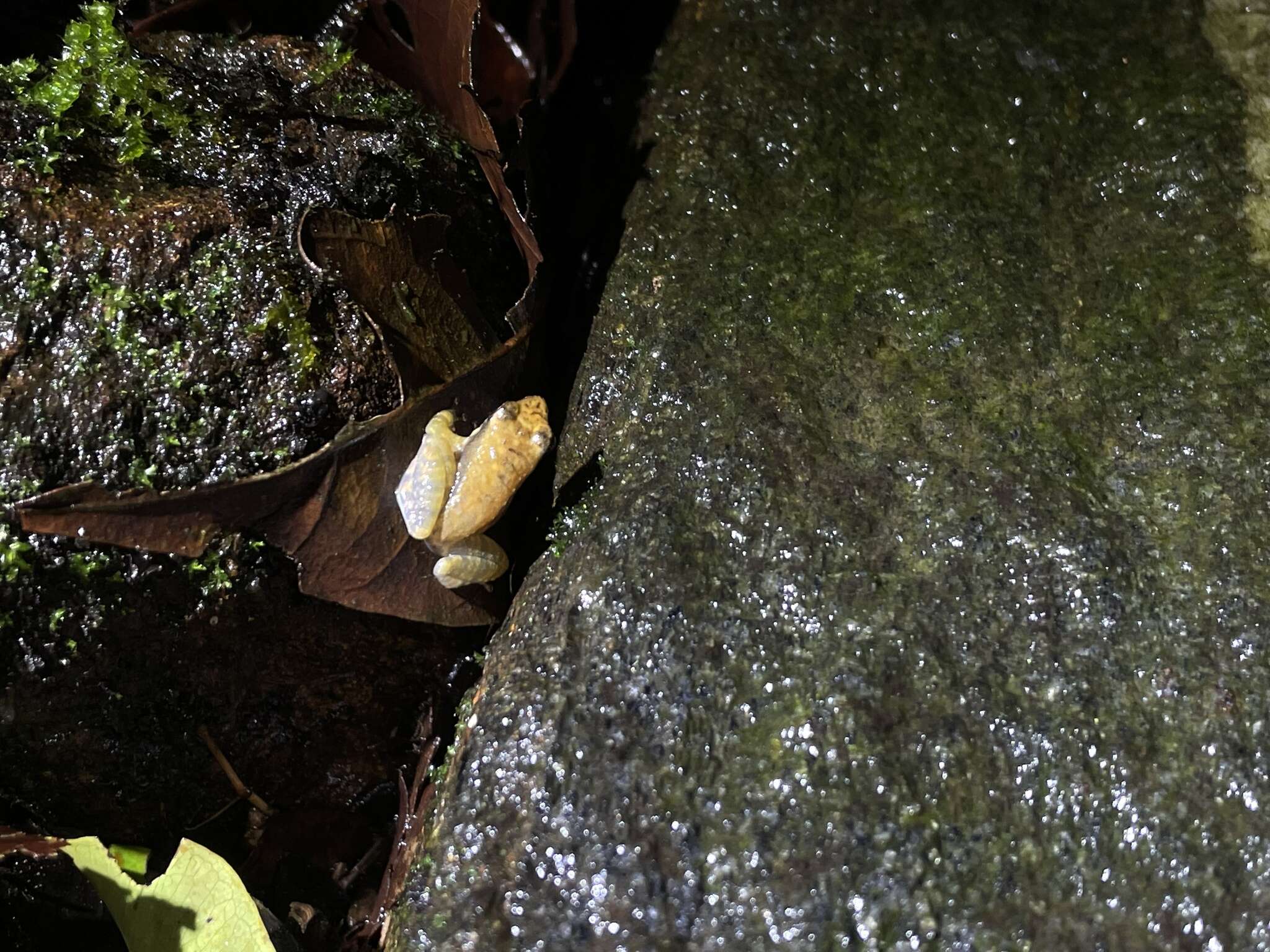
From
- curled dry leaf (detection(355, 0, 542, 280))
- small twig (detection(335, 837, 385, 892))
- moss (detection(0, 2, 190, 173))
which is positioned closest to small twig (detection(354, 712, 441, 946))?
small twig (detection(335, 837, 385, 892))

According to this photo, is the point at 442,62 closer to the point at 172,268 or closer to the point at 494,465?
the point at 172,268

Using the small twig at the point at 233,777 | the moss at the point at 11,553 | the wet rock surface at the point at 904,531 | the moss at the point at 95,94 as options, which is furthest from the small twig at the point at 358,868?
the moss at the point at 95,94

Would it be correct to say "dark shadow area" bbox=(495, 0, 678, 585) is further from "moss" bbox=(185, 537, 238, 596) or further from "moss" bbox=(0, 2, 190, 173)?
"moss" bbox=(0, 2, 190, 173)

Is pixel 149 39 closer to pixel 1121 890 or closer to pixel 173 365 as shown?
pixel 173 365

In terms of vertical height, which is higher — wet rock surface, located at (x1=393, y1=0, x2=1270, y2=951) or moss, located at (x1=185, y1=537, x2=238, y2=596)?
moss, located at (x1=185, y1=537, x2=238, y2=596)

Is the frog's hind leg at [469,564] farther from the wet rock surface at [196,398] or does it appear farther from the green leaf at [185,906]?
the green leaf at [185,906]

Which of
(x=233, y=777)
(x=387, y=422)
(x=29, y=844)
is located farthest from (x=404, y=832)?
(x=387, y=422)

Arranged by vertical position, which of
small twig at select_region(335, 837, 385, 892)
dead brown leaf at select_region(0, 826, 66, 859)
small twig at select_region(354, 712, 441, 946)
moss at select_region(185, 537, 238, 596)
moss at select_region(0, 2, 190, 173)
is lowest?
small twig at select_region(335, 837, 385, 892)
